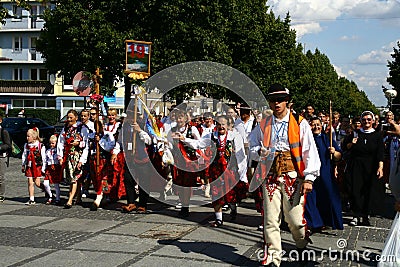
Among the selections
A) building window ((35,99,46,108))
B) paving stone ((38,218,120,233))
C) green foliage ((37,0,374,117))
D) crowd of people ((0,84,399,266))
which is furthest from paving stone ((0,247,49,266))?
building window ((35,99,46,108))

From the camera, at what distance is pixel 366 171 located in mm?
10117

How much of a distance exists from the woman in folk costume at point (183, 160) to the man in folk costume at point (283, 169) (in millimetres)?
3676

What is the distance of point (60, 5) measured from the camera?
24281 mm

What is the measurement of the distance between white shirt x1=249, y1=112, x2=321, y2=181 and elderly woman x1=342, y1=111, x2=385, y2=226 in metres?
3.53

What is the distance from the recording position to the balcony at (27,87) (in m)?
56.2

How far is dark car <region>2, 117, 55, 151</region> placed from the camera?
26.7 m

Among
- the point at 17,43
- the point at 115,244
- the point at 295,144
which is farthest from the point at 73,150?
the point at 17,43

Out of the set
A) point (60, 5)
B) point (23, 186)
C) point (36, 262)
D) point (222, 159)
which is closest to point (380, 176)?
point (222, 159)

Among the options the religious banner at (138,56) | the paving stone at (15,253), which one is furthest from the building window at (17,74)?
the paving stone at (15,253)

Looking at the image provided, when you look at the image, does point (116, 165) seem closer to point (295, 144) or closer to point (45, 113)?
point (295, 144)

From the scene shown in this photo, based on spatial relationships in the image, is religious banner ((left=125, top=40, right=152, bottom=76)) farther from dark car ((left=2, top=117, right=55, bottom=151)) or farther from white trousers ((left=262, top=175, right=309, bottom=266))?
dark car ((left=2, top=117, right=55, bottom=151))

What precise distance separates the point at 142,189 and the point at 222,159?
1766mm

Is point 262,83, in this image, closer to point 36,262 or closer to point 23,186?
point 23,186

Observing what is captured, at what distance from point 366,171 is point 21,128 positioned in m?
20.3
